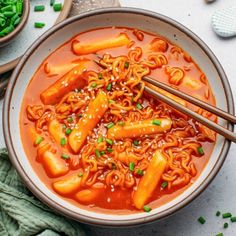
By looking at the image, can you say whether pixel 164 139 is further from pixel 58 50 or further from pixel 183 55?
pixel 58 50

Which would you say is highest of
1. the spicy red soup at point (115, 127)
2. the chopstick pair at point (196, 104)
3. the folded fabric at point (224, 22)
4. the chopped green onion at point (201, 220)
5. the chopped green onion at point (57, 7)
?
the folded fabric at point (224, 22)

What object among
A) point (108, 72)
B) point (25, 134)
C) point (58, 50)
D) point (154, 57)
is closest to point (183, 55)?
point (154, 57)

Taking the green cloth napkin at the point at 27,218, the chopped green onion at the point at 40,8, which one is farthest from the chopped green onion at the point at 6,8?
the green cloth napkin at the point at 27,218

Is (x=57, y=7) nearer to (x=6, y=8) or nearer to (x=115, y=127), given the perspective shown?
(x=6, y=8)

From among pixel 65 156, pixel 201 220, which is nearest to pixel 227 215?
pixel 201 220

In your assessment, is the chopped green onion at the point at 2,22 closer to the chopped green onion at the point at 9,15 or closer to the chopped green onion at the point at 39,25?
the chopped green onion at the point at 9,15

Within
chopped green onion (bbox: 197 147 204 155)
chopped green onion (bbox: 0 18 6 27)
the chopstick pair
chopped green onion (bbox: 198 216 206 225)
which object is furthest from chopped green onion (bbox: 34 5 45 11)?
chopped green onion (bbox: 198 216 206 225)
